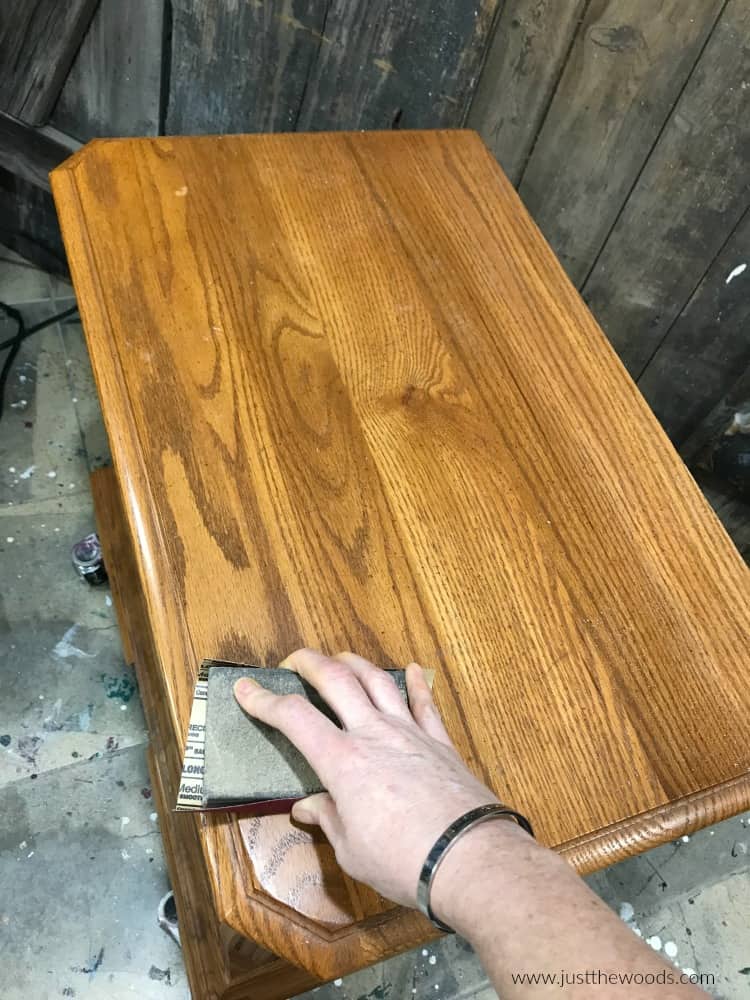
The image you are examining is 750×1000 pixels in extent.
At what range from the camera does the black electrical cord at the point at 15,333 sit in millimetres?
1427

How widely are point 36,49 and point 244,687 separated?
1.32m

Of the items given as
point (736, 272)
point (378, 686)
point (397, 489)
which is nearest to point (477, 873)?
point (378, 686)

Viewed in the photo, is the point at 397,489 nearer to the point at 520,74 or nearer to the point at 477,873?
the point at 477,873

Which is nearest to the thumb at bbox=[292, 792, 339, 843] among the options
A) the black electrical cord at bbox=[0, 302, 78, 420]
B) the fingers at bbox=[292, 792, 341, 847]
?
the fingers at bbox=[292, 792, 341, 847]

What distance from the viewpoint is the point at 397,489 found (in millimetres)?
607

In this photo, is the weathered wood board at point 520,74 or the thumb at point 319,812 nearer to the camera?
the thumb at point 319,812

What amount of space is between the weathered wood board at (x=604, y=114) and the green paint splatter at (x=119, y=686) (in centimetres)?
92

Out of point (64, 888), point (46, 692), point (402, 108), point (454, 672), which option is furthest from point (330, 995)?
point (402, 108)

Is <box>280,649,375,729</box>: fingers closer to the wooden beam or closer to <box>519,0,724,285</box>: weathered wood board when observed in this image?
<box>519,0,724,285</box>: weathered wood board

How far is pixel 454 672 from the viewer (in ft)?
1.76

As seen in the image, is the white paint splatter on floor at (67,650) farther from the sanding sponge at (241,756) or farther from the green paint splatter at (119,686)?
the sanding sponge at (241,756)

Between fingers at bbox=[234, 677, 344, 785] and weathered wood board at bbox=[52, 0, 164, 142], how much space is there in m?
1.15

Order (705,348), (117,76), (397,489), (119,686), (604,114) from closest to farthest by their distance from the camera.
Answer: (397,489) → (604,114) → (705,348) → (119,686) → (117,76)

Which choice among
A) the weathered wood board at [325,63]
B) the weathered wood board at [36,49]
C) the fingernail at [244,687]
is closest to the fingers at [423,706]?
the fingernail at [244,687]
